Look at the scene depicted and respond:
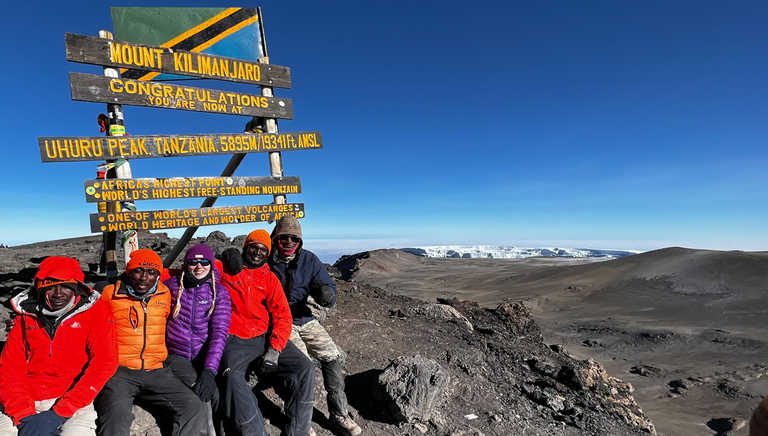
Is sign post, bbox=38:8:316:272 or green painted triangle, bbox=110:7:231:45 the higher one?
green painted triangle, bbox=110:7:231:45

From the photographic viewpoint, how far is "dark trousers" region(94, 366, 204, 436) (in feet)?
10.1

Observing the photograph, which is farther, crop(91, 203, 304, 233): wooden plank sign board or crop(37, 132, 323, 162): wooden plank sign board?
crop(91, 203, 304, 233): wooden plank sign board

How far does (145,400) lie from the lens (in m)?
3.38

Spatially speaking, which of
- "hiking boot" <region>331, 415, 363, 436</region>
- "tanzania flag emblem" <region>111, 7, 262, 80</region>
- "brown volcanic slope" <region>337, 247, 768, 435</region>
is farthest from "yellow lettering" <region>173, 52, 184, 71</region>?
"brown volcanic slope" <region>337, 247, 768, 435</region>

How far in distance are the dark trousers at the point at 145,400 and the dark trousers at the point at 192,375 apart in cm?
5

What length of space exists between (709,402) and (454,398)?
856cm

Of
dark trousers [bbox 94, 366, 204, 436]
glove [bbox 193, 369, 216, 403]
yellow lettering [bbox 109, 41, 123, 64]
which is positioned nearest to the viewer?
dark trousers [bbox 94, 366, 204, 436]

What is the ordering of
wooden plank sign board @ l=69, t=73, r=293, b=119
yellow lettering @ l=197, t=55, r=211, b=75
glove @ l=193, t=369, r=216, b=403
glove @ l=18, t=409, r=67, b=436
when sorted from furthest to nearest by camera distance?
yellow lettering @ l=197, t=55, r=211, b=75
wooden plank sign board @ l=69, t=73, r=293, b=119
glove @ l=193, t=369, r=216, b=403
glove @ l=18, t=409, r=67, b=436

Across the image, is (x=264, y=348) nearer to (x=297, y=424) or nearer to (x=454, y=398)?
(x=297, y=424)

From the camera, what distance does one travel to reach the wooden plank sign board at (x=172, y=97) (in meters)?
5.02

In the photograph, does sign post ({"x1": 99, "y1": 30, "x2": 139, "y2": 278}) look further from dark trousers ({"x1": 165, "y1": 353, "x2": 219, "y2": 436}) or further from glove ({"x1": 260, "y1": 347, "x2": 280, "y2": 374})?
glove ({"x1": 260, "y1": 347, "x2": 280, "y2": 374})

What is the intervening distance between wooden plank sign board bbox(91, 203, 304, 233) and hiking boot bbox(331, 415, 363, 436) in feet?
11.5

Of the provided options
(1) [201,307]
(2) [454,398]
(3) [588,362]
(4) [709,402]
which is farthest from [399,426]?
(4) [709,402]

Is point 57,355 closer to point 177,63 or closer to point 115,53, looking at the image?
point 115,53
